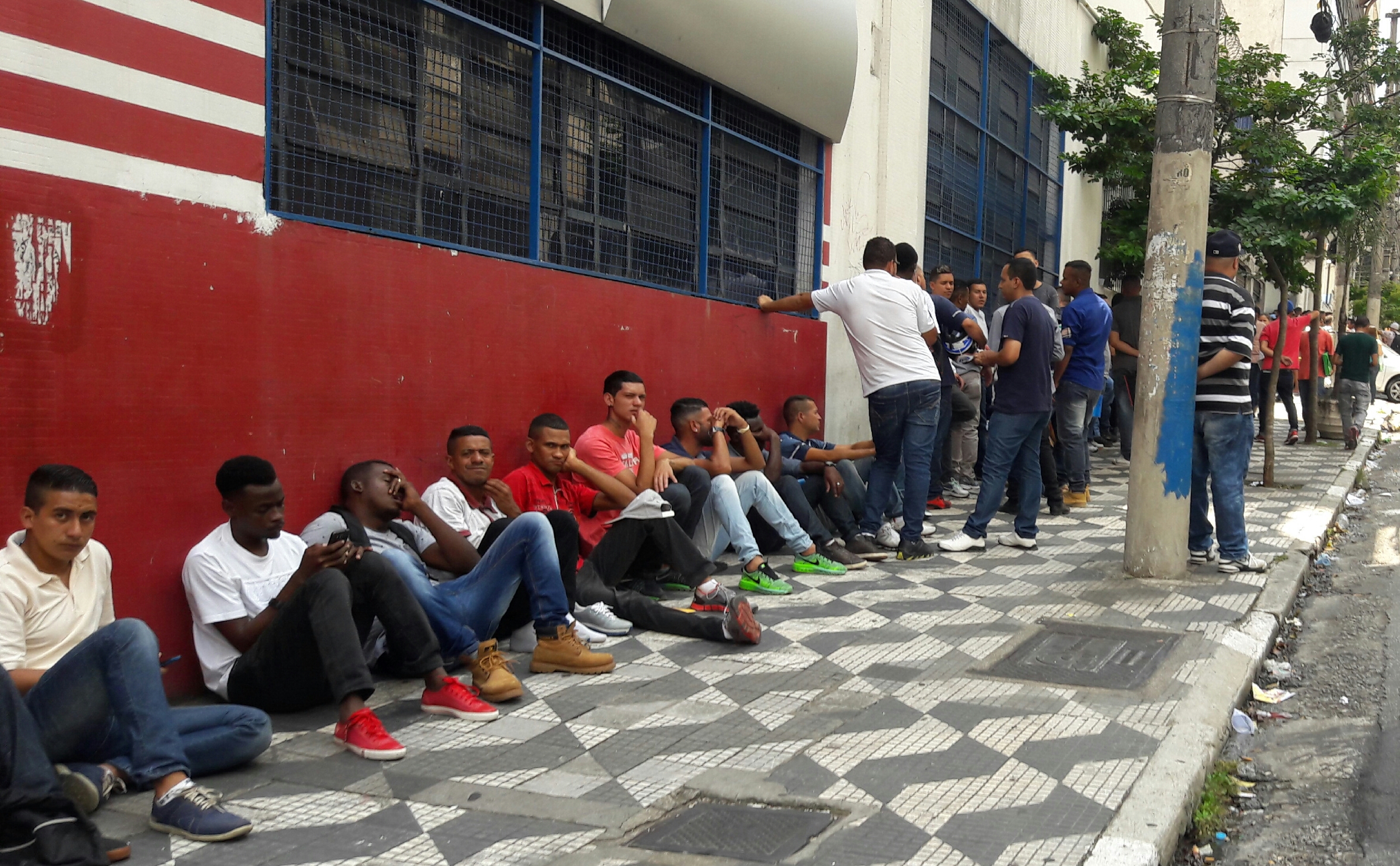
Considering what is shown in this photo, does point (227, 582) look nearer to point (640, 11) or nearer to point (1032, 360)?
point (640, 11)

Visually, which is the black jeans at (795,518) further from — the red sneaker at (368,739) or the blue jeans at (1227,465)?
the red sneaker at (368,739)

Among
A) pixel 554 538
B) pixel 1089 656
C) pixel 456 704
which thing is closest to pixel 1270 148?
pixel 1089 656

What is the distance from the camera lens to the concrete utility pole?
6.55 metres

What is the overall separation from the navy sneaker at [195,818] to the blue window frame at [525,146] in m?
2.48

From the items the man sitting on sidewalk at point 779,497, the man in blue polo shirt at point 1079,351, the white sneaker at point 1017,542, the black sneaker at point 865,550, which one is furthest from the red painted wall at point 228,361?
the man in blue polo shirt at point 1079,351

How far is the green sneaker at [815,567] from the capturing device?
6984 mm

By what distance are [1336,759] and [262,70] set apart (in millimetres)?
4832

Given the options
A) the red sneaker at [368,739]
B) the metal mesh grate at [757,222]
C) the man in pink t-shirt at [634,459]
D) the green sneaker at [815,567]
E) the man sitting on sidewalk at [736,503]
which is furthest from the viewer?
the metal mesh grate at [757,222]

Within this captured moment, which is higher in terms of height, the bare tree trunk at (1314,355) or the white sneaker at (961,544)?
the bare tree trunk at (1314,355)

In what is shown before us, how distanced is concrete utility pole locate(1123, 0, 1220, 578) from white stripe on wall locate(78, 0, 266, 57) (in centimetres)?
474

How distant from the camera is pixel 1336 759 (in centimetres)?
415

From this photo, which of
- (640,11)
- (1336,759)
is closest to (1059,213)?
(640,11)

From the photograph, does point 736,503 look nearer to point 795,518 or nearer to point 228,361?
point 795,518

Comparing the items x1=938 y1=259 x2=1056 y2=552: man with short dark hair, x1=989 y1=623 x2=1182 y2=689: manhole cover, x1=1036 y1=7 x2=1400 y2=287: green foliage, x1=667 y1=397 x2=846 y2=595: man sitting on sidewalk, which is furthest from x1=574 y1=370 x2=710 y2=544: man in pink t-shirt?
x1=1036 y1=7 x2=1400 y2=287: green foliage
